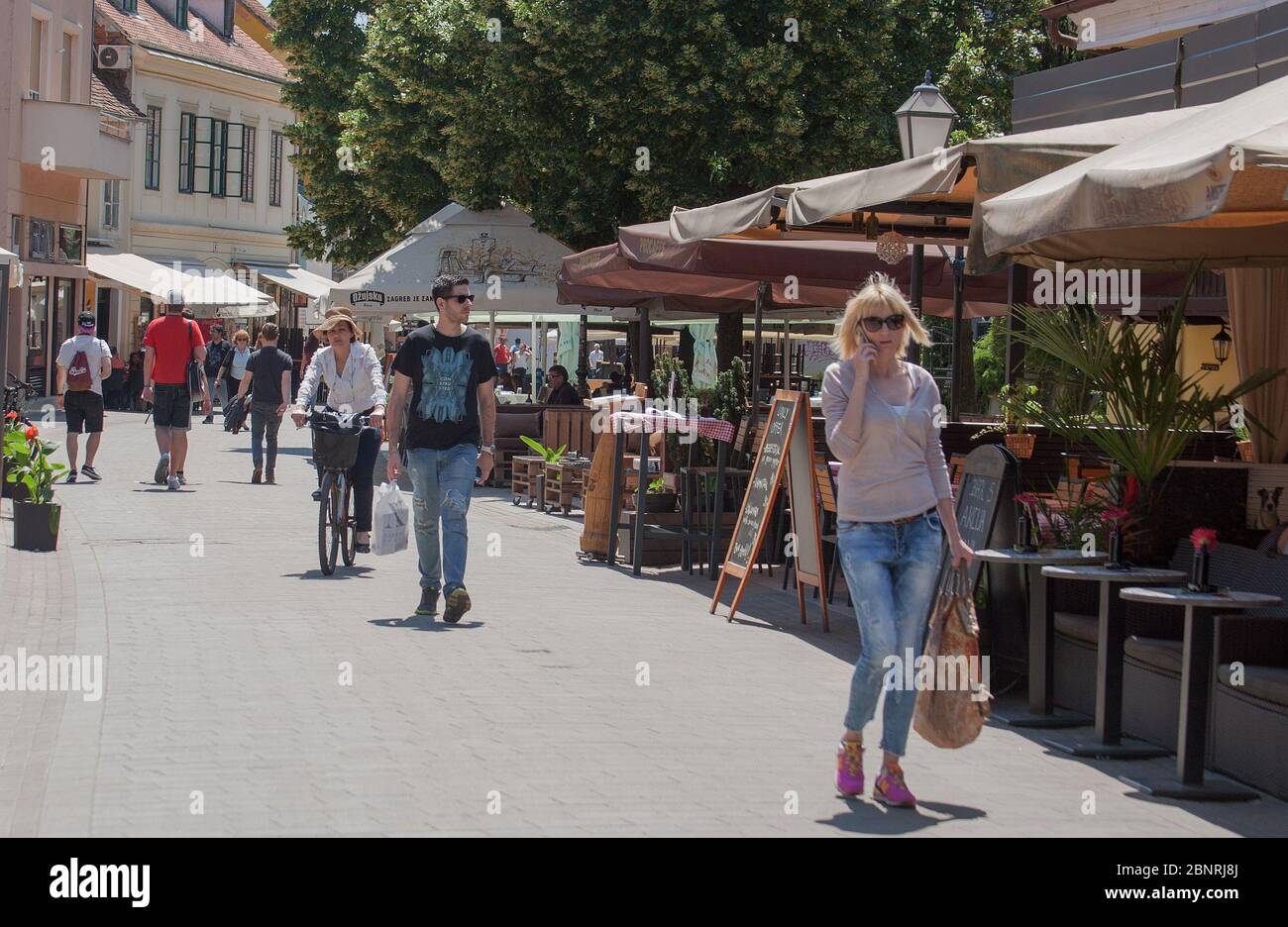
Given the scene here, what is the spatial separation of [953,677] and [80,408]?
14443 mm

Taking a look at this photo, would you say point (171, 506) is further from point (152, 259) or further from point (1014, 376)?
point (152, 259)

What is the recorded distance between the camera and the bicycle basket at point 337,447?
479 inches

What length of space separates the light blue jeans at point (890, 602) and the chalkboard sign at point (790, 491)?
4.20 m

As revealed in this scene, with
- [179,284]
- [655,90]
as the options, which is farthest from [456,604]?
[179,284]

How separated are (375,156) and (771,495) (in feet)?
63.2

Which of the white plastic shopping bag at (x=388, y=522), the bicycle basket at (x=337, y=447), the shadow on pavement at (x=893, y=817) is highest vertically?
the bicycle basket at (x=337, y=447)

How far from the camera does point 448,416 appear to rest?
1026 cm

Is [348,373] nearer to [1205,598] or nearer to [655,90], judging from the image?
[1205,598]

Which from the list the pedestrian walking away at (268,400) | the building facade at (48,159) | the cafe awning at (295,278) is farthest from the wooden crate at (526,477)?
the cafe awning at (295,278)

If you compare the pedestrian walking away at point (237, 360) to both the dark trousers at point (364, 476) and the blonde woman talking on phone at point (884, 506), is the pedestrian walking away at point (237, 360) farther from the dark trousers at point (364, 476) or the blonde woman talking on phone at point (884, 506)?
the blonde woman talking on phone at point (884, 506)

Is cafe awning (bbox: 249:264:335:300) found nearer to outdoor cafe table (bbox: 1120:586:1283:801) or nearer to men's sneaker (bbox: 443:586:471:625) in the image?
men's sneaker (bbox: 443:586:471:625)

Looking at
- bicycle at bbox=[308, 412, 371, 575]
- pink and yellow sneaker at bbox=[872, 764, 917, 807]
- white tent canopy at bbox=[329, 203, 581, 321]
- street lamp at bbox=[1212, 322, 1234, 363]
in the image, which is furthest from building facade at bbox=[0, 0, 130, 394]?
pink and yellow sneaker at bbox=[872, 764, 917, 807]

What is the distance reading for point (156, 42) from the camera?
4794 centimetres
